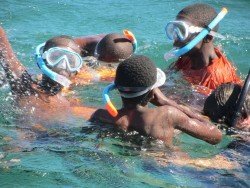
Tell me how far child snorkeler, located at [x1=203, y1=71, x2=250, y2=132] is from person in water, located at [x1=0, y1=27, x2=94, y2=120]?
1.11 meters

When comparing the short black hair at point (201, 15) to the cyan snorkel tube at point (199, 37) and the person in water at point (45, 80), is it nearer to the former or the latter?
the cyan snorkel tube at point (199, 37)

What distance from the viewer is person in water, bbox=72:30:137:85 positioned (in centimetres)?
655

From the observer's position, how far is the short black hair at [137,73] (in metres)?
4.60

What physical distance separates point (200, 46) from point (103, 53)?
1130mm

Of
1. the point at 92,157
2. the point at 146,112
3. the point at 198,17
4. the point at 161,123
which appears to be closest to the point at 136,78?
the point at 146,112

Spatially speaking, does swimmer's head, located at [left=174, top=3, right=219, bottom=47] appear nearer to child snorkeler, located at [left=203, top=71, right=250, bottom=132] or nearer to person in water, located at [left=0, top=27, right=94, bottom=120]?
child snorkeler, located at [left=203, top=71, right=250, bottom=132]

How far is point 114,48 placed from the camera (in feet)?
21.4

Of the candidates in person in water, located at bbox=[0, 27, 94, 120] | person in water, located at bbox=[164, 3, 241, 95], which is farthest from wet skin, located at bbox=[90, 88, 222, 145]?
person in water, located at bbox=[164, 3, 241, 95]

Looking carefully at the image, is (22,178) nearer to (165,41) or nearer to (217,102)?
(217,102)

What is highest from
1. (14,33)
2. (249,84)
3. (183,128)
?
(249,84)

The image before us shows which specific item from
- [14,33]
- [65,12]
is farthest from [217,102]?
[65,12]

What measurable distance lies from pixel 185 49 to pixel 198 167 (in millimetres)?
1565

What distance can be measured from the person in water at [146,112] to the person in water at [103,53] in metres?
1.73

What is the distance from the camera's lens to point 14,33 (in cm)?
936
